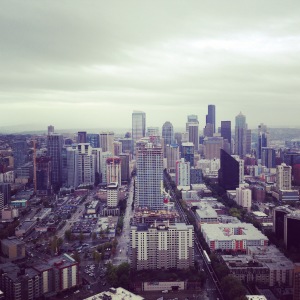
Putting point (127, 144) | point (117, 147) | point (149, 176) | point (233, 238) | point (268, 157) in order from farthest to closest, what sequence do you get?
point (127, 144)
point (117, 147)
point (268, 157)
point (149, 176)
point (233, 238)

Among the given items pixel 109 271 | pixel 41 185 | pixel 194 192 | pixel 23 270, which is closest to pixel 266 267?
pixel 109 271

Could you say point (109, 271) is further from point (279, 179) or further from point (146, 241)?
point (279, 179)

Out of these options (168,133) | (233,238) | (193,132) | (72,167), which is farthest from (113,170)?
(193,132)

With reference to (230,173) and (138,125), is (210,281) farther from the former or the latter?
(138,125)

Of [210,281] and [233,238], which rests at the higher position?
[233,238]

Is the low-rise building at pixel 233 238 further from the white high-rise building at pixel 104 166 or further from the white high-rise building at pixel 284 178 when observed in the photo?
the white high-rise building at pixel 104 166

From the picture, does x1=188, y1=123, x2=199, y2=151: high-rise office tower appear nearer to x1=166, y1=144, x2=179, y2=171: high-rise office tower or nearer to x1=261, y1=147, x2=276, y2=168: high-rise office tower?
x1=166, y1=144, x2=179, y2=171: high-rise office tower
